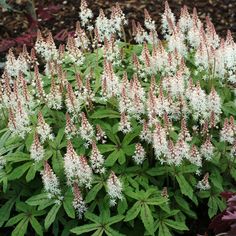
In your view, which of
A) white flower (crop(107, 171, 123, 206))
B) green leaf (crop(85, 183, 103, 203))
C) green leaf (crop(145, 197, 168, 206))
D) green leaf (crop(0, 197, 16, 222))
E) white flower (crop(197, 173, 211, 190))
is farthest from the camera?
green leaf (crop(0, 197, 16, 222))

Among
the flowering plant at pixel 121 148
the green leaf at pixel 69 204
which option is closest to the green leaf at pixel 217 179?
the flowering plant at pixel 121 148

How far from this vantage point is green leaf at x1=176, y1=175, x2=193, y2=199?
4.16 metres

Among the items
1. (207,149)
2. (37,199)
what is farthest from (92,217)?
(207,149)

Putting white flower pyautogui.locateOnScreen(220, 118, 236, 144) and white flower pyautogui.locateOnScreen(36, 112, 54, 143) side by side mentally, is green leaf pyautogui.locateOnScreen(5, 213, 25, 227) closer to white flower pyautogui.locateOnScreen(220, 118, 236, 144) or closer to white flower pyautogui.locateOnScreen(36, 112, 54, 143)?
white flower pyautogui.locateOnScreen(36, 112, 54, 143)

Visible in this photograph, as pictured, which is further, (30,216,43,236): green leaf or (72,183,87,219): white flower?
(30,216,43,236): green leaf

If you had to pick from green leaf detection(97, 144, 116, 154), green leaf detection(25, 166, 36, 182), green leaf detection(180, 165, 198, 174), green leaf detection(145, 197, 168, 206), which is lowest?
green leaf detection(145, 197, 168, 206)

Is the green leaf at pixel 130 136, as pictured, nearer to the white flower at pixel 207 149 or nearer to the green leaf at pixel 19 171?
the white flower at pixel 207 149

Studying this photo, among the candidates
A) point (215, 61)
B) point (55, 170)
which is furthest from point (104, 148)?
point (215, 61)

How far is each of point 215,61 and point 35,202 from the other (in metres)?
1.98

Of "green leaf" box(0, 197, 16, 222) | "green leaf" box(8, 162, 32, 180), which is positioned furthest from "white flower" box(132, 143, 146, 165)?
"green leaf" box(0, 197, 16, 222)

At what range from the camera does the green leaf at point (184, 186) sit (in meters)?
4.16

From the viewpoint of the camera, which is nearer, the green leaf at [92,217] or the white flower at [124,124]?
the green leaf at [92,217]

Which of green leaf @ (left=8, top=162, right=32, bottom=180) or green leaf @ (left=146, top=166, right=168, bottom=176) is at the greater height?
green leaf @ (left=8, top=162, right=32, bottom=180)

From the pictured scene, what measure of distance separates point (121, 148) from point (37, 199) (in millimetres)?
778
